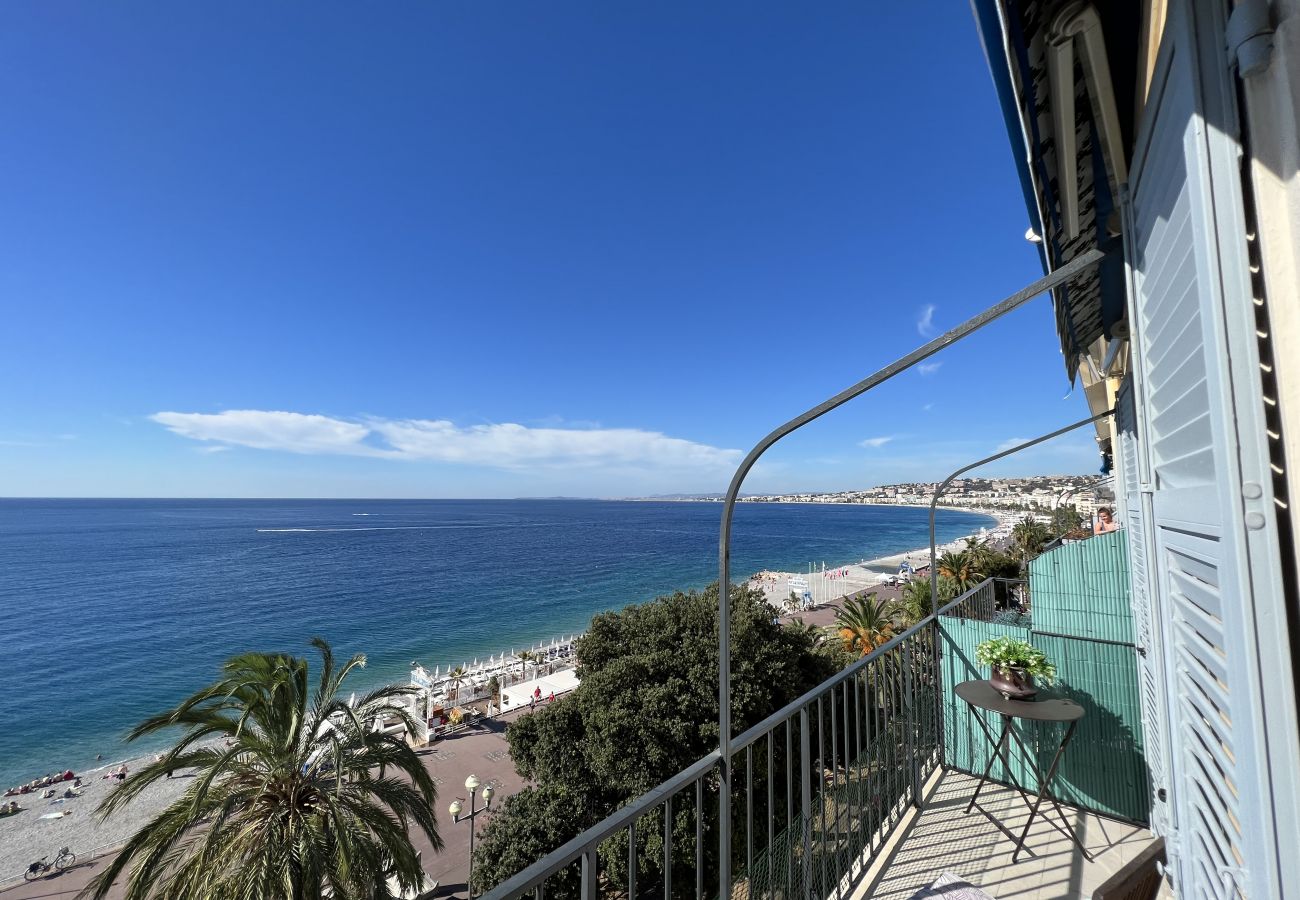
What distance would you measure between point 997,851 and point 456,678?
77.6 feet

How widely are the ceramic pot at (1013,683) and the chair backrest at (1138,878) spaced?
1.42m

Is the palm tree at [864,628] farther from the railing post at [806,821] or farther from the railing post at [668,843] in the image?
the railing post at [668,843]

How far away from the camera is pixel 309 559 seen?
53.8 meters

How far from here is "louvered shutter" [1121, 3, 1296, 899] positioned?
753mm

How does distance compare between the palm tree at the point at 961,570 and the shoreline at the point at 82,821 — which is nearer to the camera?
the shoreline at the point at 82,821

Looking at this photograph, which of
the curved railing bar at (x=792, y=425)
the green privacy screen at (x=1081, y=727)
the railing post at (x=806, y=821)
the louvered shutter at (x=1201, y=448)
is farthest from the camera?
the green privacy screen at (x=1081, y=727)

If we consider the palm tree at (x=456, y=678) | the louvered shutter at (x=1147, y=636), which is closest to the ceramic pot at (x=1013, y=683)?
the louvered shutter at (x=1147, y=636)

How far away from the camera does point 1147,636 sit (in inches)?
96.1

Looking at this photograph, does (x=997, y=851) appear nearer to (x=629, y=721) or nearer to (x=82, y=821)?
(x=629, y=721)

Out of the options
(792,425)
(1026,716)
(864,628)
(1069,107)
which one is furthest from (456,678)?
(1069,107)

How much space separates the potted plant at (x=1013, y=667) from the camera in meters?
3.28

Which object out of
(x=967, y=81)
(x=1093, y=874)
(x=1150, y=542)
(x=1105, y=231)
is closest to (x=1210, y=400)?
(x=1150, y=542)

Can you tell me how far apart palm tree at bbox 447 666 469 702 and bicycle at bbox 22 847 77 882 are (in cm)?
1059

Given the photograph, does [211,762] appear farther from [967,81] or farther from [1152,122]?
[967,81]
